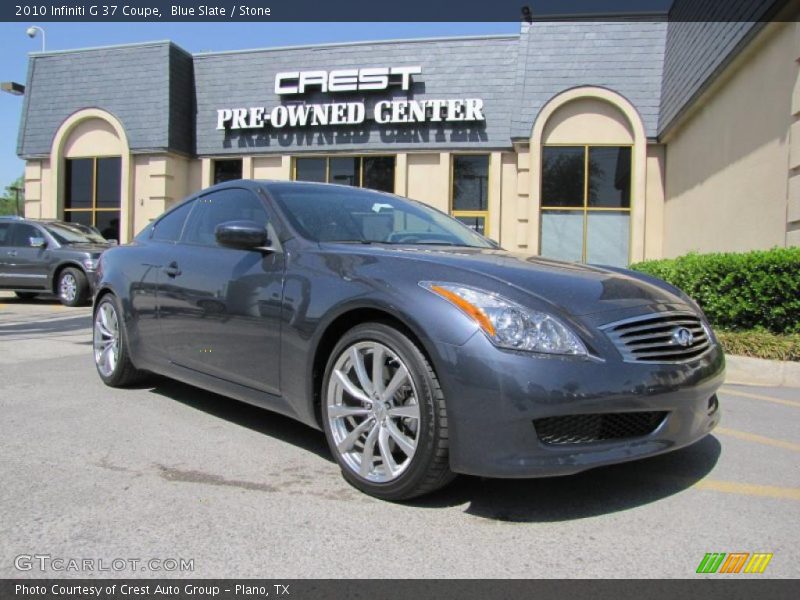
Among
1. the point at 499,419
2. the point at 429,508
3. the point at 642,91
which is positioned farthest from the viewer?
the point at 642,91

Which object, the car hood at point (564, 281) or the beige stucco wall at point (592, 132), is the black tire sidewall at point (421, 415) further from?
the beige stucco wall at point (592, 132)

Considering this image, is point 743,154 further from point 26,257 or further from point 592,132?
point 26,257

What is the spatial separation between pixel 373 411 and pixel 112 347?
9.76 feet

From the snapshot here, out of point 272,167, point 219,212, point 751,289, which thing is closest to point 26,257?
point 272,167

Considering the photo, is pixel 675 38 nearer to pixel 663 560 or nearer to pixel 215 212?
pixel 215 212

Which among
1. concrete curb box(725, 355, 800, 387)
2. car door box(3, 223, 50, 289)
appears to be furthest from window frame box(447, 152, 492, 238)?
concrete curb box(725, 355, 800, 387)

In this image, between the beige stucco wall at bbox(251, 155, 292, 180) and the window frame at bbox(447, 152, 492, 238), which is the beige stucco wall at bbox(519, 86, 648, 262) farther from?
the beige stucco wall at bbox(251, 155, 292, 180)

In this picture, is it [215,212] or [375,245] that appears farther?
[215,212]

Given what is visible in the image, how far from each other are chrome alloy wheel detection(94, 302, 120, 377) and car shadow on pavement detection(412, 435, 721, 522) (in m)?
3.11
